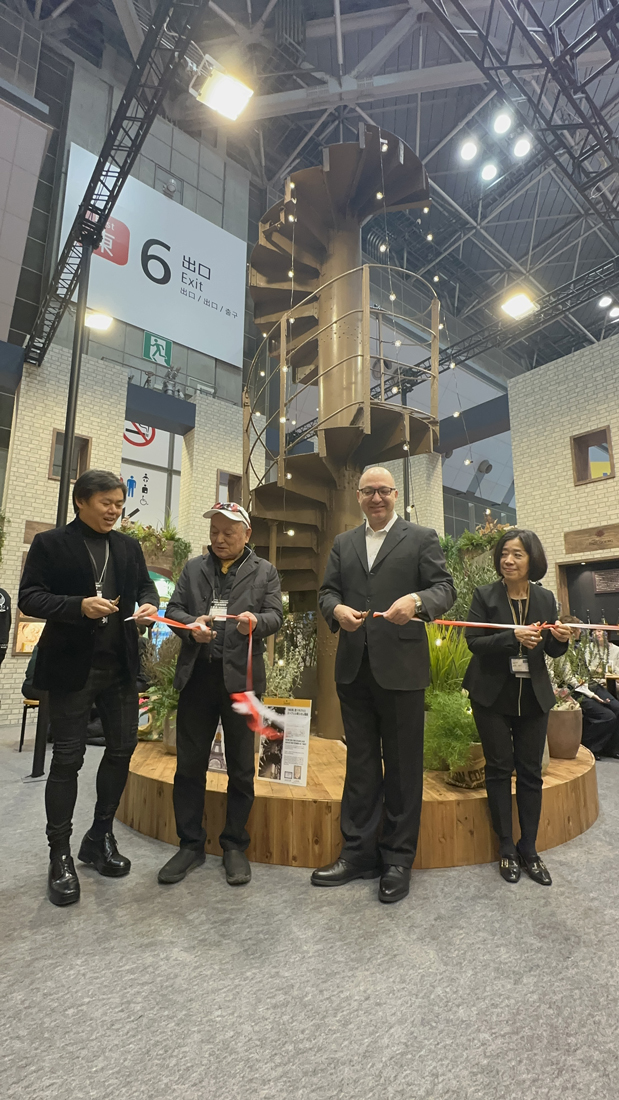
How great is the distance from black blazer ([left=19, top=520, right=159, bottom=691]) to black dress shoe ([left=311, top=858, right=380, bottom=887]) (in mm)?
1145

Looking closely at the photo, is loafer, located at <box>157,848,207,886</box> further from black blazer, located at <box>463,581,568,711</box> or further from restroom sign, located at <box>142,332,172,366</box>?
restroom sign, located at <box>142,332,172,366</box>

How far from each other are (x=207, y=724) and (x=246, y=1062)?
1.22 m

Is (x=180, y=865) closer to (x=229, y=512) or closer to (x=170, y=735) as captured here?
(x=170, y=735)

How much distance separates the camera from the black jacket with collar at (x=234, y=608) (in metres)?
2.33

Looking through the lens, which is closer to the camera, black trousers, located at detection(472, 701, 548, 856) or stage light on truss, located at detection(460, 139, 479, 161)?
black trousers, located at detection(472, 701, 548, 856)

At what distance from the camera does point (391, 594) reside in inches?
93.0

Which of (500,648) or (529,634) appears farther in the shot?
(500,648)

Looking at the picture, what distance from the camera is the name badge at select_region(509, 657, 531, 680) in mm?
2418

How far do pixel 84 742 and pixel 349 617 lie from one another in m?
1.20

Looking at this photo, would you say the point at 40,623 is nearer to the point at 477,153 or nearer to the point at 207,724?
the point at 207,724

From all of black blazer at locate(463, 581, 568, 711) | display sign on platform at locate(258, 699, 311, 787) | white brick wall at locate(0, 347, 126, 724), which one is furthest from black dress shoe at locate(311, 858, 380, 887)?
white brick wall at locate(0, 347, 126, 724)

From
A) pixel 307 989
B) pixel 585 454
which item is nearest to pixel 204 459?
pixel 585 454

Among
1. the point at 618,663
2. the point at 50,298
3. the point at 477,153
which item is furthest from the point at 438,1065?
the point at 477,153

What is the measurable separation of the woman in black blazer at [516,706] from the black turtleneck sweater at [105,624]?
158 cm
